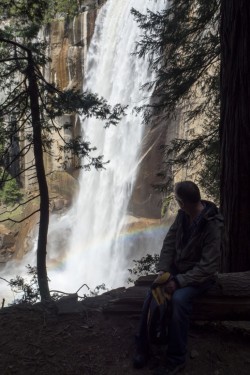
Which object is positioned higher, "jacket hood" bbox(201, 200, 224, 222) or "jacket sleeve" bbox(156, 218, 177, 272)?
"jacket hood" bbox(201, 200, 224, 222)

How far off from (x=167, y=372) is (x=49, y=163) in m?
27.3

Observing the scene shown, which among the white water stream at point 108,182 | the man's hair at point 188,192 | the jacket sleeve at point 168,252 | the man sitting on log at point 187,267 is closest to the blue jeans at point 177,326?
the man sitting on log at point 187,267

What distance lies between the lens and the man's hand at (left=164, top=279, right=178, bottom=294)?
3.07 meters

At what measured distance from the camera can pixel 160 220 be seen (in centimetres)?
1775

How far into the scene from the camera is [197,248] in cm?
314

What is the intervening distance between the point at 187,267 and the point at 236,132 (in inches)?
60.8

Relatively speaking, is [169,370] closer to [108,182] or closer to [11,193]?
[108,182]

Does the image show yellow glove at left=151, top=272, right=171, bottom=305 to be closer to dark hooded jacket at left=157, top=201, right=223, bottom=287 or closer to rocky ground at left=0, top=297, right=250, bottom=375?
dark hooded jacket at left=157, top=201, right=223, bottom=287

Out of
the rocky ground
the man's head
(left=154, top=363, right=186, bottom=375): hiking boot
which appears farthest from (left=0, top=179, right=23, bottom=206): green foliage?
(left=154, top=363, right=186, bottom=375): hiking boot

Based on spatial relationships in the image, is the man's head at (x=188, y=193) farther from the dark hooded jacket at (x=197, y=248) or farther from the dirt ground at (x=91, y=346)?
the dirt ground at (x=91, y=346)

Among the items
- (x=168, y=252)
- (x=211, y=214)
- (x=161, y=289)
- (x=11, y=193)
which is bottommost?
(x=161, y=289)

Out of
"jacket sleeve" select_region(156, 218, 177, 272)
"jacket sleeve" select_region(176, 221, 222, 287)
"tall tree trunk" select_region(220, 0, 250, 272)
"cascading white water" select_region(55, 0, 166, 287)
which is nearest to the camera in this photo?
"jacket sleeve" select_region(176, 221, 222, 287)

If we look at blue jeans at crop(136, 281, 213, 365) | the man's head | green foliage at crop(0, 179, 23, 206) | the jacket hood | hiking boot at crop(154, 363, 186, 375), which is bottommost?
hiking boot at crop(154, 363, 186, 375)

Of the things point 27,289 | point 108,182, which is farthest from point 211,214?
point 108,182
